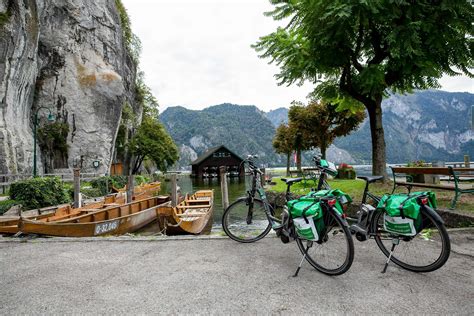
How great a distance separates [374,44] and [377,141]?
13.1 feet

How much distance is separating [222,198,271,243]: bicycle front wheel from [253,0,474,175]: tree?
6.35 metres

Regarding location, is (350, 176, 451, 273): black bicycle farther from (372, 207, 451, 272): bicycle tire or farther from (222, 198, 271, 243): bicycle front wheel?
(222, 198, 271, 243): bicycle front wheel

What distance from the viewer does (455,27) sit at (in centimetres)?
988

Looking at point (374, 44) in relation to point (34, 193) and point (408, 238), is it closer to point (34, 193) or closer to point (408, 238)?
point (408, 238)

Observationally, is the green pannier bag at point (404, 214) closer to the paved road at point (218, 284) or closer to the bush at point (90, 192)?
the paved road at point (218, 284)

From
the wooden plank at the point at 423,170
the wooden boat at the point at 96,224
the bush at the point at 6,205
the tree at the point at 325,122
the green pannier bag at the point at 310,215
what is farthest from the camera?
the tree at the point at 325,122

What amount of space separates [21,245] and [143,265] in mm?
3094

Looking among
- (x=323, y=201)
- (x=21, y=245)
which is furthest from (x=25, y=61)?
(x=323, y=201)

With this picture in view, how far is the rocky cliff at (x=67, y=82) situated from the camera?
82.3 ft

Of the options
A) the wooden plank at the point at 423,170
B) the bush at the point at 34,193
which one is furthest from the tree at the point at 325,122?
the bush at the point at 34,193

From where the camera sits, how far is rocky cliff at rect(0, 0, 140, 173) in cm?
2509

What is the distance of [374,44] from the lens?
11.9 m

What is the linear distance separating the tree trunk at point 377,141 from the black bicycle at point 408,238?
8611 millimetres

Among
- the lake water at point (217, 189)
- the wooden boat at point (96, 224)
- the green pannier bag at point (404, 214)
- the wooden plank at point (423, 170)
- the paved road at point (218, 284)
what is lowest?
the lake water at point (217, 189)
